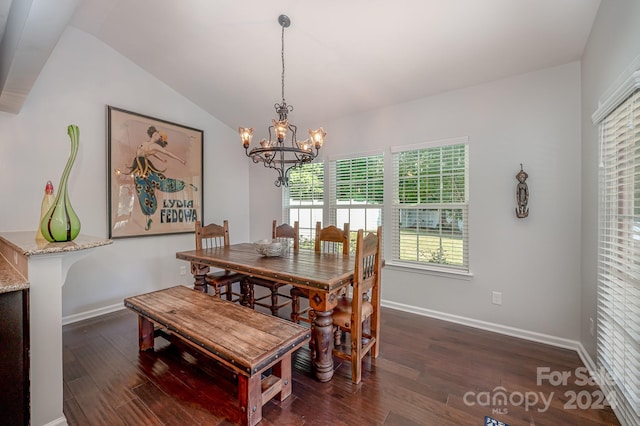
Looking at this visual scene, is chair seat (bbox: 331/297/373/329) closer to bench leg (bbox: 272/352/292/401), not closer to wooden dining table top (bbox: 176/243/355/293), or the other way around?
wooden dining table top (bbox: 176/243/355/293)

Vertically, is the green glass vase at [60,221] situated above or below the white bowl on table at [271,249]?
above

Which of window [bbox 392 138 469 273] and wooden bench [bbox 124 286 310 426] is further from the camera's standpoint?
window [bbox 392 138 469 273]

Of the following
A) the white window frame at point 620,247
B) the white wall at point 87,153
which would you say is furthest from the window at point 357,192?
the white wall at point 87,153

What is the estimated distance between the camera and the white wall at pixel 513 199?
2.51 meters

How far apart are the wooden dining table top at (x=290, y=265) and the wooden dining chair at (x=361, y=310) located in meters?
0.13

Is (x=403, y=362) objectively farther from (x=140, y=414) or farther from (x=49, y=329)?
(x=49, y=329)

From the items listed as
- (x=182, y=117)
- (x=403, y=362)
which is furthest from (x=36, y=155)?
(x=403, y=362)

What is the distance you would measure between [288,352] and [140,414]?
100 cm

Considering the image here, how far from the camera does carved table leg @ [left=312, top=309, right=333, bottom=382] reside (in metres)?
2.01

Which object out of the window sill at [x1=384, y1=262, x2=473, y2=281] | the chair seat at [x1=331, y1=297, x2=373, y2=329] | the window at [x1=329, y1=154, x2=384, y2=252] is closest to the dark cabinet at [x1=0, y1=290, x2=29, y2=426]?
the chair seat at [x1=331, y1=297, x2=373, y2=329]

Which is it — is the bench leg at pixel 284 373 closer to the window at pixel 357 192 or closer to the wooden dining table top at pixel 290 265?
the wooden dining table top at pixel 290 265

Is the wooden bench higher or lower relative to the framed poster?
lower

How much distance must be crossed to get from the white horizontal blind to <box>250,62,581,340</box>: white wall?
53cm

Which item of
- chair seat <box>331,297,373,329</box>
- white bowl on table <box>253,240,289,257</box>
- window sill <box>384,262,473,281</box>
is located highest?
white bowl on table <box>253,240,289,257</box>
